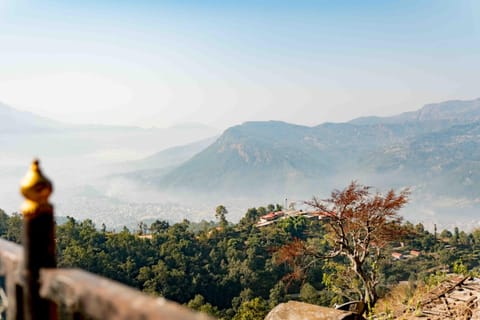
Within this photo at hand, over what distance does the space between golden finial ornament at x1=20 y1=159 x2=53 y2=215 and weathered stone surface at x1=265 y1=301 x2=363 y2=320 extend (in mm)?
4715

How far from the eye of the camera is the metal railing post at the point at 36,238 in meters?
1.19

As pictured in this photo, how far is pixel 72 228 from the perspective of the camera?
39.4 metres

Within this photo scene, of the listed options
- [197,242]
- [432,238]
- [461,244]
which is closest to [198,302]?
[197,242]

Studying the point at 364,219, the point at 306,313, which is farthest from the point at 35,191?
the point at 364,219

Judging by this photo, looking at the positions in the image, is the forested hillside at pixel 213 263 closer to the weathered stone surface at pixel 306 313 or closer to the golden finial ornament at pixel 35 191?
the weathered stone surface at pixel 306 313

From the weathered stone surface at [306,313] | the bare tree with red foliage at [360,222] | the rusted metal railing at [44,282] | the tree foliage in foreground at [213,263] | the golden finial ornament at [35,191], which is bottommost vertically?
the tree foliage in foreground at [213,263]

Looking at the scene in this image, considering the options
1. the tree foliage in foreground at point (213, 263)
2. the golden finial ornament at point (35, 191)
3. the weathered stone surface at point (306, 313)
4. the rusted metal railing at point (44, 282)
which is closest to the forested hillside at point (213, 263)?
the tree foliage in foreground at point (213, 263)

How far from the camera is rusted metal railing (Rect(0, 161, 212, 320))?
3.43ft

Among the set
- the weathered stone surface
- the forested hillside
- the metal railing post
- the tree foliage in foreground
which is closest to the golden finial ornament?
the metal railing post

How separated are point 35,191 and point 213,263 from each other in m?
39.1

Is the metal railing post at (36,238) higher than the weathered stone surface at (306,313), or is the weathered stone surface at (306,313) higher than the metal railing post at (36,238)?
the metal railing post at (36,238)

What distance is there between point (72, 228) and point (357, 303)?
36.9m

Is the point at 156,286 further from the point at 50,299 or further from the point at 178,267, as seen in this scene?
the point at 50,299

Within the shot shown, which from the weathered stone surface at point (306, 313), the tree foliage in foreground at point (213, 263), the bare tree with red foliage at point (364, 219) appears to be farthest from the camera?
the tree foliage in foreground at point (213, 263)
